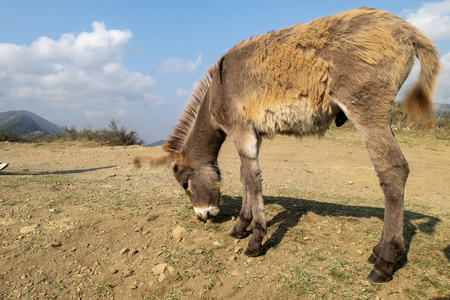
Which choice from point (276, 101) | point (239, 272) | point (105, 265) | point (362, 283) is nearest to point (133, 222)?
point (105, 265)

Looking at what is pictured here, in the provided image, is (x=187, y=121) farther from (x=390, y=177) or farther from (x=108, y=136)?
(x=108, y=136)

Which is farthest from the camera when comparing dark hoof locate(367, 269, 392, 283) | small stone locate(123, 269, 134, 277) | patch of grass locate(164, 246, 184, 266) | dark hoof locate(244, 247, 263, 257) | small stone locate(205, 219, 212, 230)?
small stone locate(205, 219, 212, 230)

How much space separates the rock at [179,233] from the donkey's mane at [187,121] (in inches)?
51.2

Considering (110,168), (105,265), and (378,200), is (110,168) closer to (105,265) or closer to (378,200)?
(105,265)

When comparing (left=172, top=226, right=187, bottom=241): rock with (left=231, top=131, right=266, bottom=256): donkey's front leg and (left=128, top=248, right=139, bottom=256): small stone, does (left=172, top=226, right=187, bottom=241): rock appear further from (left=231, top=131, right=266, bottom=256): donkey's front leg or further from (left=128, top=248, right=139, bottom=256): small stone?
(left=231, top=131, right=266, bottom=256): donkey's front leg

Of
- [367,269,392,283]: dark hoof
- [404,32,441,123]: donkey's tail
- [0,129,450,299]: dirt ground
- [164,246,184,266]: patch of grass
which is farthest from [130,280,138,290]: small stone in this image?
[404,32,441,123]: donkey's tail

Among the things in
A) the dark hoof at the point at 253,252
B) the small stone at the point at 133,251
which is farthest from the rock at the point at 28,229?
the dark hoof at the point at 253,252

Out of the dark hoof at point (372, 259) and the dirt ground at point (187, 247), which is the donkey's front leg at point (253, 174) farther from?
the dark hoof at point (372, 259)

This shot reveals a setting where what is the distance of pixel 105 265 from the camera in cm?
350

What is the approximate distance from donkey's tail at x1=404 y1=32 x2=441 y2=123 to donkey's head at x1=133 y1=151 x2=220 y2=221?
274cm

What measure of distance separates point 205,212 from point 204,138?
3.61 feet

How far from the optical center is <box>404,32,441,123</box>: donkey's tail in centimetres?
330

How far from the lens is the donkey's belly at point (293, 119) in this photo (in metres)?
3.47

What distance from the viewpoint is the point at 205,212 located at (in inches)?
175
